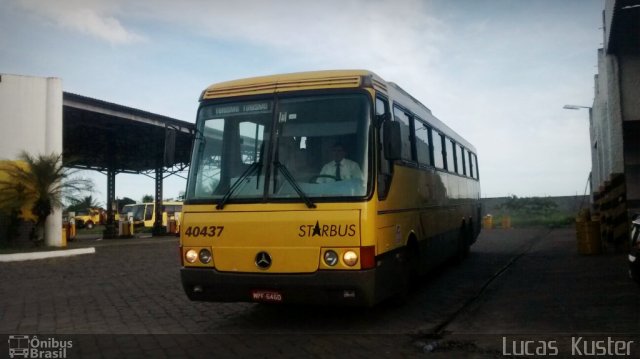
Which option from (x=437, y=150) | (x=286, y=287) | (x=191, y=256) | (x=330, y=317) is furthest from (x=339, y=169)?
(x=437, y=150)

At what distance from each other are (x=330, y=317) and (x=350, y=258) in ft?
5.44

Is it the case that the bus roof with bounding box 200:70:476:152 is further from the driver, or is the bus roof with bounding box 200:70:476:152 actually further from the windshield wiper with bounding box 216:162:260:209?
the windshield wiper with bounding box 216:162:260:209

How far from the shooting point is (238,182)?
6621mm

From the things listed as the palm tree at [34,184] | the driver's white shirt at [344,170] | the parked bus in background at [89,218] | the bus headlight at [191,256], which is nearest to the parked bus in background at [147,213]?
the parked bus in background at [89,218]

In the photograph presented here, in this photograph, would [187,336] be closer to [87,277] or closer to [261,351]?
[261,351]

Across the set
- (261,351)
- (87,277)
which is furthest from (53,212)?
(261,351)

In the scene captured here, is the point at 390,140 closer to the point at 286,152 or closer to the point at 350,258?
the point at 286,152

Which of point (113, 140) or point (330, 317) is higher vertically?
point (113, 140)

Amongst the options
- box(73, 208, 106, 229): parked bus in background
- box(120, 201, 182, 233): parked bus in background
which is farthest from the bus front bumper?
box(73, 208, 106, 229): parked bus in background

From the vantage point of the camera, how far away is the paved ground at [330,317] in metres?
5.95

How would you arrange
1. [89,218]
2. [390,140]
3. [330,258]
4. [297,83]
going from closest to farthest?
[330,258], [390,140], [297,83], [89,218]

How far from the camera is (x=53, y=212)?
2009 cm

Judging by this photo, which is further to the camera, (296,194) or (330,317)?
(330,317)

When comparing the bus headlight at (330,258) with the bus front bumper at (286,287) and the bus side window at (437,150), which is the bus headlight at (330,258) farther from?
the bus side window at (437,150)
